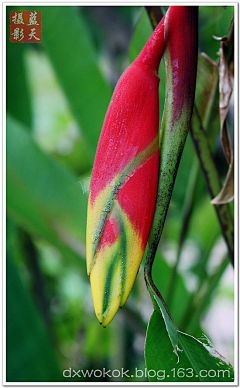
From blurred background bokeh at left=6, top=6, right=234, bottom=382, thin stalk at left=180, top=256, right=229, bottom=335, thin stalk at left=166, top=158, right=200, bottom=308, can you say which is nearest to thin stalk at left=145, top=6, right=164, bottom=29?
blurred background bokeh at left=6, top=6, right=234, bottom=382

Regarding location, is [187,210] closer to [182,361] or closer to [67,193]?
[67,193]

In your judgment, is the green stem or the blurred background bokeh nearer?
the green stem

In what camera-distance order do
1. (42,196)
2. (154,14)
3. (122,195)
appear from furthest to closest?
(42,196) → (154,14) → (122,195)

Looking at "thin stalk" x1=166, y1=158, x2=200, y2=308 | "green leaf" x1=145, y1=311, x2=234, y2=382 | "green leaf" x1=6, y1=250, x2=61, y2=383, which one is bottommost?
"green leaf" x1=6, y1=250, x2=61, y2=383

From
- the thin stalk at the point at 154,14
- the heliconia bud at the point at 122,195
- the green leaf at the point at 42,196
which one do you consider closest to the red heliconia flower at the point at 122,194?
the heliconia bud at the point at 122,195

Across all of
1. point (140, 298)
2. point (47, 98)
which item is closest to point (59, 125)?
point (47, 98)

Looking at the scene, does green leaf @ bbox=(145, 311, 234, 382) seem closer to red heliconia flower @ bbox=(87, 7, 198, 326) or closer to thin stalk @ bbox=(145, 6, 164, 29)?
red heliconia flower @ bbox=(87, 7, 198, 326)

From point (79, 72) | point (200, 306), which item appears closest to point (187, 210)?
point (200, 306)
